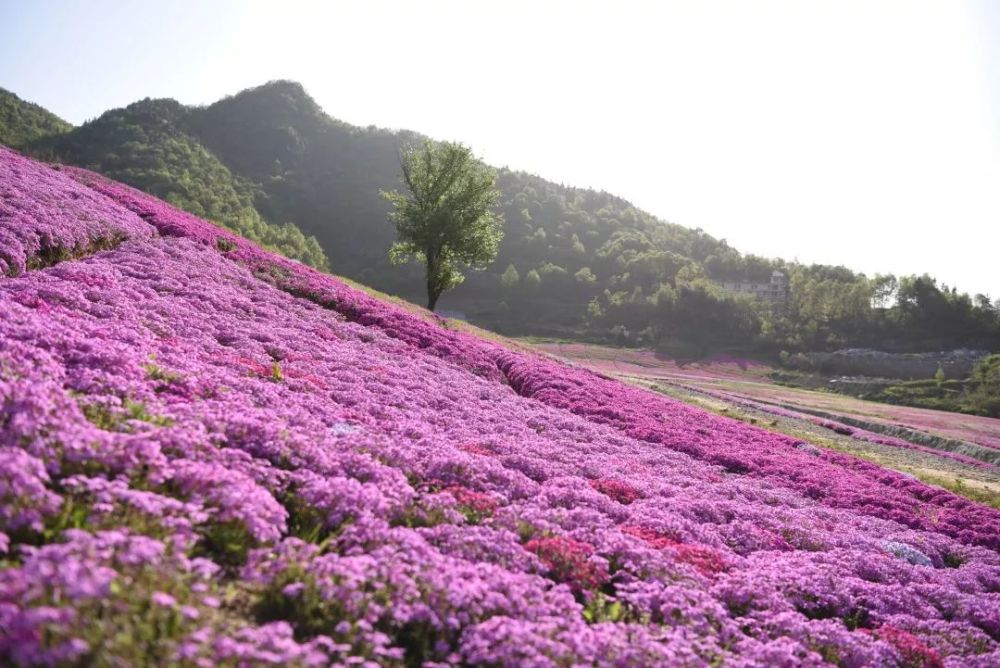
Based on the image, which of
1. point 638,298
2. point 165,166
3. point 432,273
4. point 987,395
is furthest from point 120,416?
point 165,166

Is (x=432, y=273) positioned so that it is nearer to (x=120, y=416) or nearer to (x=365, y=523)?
(x=120, y=416)

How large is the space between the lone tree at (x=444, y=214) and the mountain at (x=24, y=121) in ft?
463

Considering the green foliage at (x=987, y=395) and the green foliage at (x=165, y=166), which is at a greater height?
the green foliage at (x=165, y=166)

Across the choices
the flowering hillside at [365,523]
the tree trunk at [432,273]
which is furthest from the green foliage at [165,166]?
the flowering hillside at [365,523]

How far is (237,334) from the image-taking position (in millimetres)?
18000

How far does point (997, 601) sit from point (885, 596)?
348cm

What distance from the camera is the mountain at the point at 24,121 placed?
5756 inches

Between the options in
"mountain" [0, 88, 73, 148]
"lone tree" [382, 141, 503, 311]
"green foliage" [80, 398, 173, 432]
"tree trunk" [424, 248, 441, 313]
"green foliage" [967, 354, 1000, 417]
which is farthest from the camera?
"mountain" [0, 88, 73, 148]

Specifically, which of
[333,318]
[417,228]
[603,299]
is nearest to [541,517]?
[333,318]

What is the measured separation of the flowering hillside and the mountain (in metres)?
169

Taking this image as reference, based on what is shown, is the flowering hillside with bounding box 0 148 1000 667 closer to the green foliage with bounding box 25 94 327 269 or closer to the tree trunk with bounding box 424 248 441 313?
the tree trunk with bounding box 424 248 441 313

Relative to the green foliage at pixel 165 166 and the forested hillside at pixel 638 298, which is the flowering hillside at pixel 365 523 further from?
the green foliage at pixel 165 166

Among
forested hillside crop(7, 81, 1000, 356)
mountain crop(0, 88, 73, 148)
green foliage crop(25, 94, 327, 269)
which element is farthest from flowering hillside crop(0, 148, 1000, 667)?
mountain crop(0, 88, 73, 148)

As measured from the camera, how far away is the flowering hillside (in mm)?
5348
